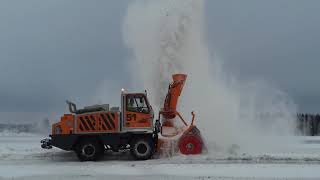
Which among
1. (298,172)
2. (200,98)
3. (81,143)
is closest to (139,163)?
(81,143)

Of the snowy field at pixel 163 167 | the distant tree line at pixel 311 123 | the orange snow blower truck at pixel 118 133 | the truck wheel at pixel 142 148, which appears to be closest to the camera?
the snowy field at pixel 163 167

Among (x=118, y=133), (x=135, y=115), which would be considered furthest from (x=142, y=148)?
(x=135, y=115)

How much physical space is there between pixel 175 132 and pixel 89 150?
3.59 m

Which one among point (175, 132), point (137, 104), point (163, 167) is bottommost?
point (163, 167)

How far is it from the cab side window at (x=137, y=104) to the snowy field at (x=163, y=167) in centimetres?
205

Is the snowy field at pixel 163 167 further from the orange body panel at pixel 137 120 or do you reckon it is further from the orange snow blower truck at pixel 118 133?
the orange body panel at pixel 137 120

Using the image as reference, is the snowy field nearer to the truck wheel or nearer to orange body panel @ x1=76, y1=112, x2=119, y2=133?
the truck wheel

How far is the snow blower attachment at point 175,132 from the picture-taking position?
21.4 meters

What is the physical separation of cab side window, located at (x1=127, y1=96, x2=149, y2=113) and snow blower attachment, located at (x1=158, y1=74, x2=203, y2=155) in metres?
1.32

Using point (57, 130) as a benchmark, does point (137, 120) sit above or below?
above

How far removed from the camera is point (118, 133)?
2128 centimetres

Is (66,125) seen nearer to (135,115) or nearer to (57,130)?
(57,130)

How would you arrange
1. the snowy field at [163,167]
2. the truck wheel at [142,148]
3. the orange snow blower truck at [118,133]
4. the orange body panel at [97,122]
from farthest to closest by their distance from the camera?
the orange body panel at [97,122]
the orange snow blower truck at [118,133]
the truck wheel at [142,148]
the snowy field at [163,167]

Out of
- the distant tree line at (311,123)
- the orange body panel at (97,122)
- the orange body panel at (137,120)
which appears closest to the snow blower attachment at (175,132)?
the orange body panel at (137,120)
